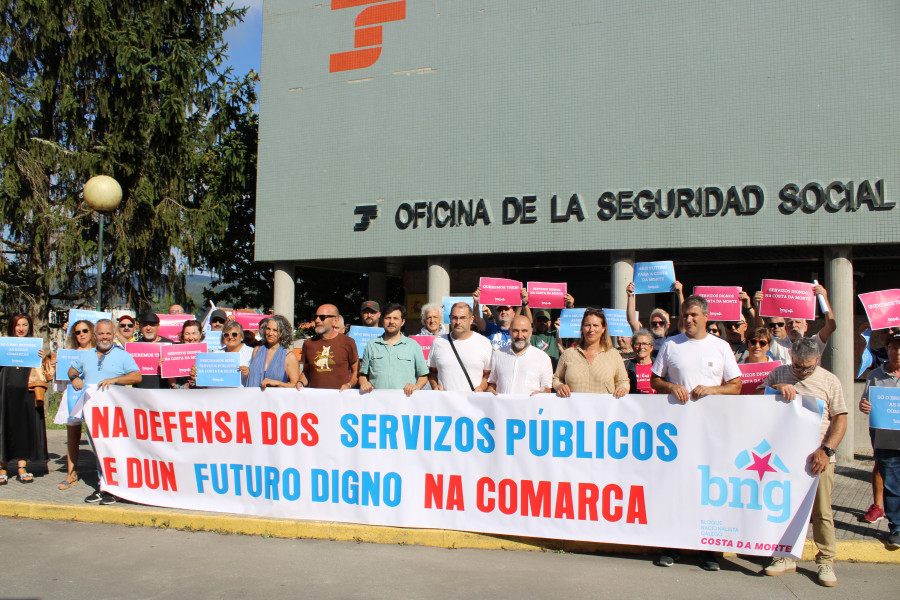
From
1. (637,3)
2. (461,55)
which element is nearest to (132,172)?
(461,55)

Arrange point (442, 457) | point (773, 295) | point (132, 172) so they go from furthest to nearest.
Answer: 1. point (132, 172)
2. point (773, 295)
3. point (442, 457)

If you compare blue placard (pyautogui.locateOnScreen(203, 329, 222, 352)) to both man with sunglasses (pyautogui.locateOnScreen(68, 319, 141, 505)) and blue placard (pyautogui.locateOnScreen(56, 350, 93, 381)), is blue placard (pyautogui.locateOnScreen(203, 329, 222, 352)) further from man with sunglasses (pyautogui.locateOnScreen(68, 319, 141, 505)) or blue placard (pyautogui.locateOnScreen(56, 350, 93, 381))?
blue placard (pyautogui.locateOnScreen(56, 350, 93, 381))

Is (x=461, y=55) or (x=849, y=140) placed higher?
(x=461, y=55)

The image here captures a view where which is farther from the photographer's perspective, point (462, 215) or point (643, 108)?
point (462, 215)

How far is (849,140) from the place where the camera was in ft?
41.1

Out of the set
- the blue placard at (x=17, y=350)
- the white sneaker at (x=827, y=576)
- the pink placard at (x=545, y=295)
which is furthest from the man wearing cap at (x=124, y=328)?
the white sneaker at (x=827, y=576)

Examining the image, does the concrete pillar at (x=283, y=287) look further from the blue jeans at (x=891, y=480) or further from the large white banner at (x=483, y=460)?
the blue jeans at (x=891, y=480)

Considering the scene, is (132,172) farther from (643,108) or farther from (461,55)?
(643,108)

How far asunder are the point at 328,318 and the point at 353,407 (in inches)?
41.9

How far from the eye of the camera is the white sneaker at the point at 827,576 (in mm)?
5406

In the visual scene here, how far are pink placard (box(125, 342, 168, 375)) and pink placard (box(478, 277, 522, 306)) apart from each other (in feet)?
12.1

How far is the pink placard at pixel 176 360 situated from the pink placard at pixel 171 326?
81.8 inches

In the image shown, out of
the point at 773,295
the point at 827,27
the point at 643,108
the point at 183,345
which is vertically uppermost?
the point at 827,27

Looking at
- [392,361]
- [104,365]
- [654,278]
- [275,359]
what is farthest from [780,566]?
[104,365]
